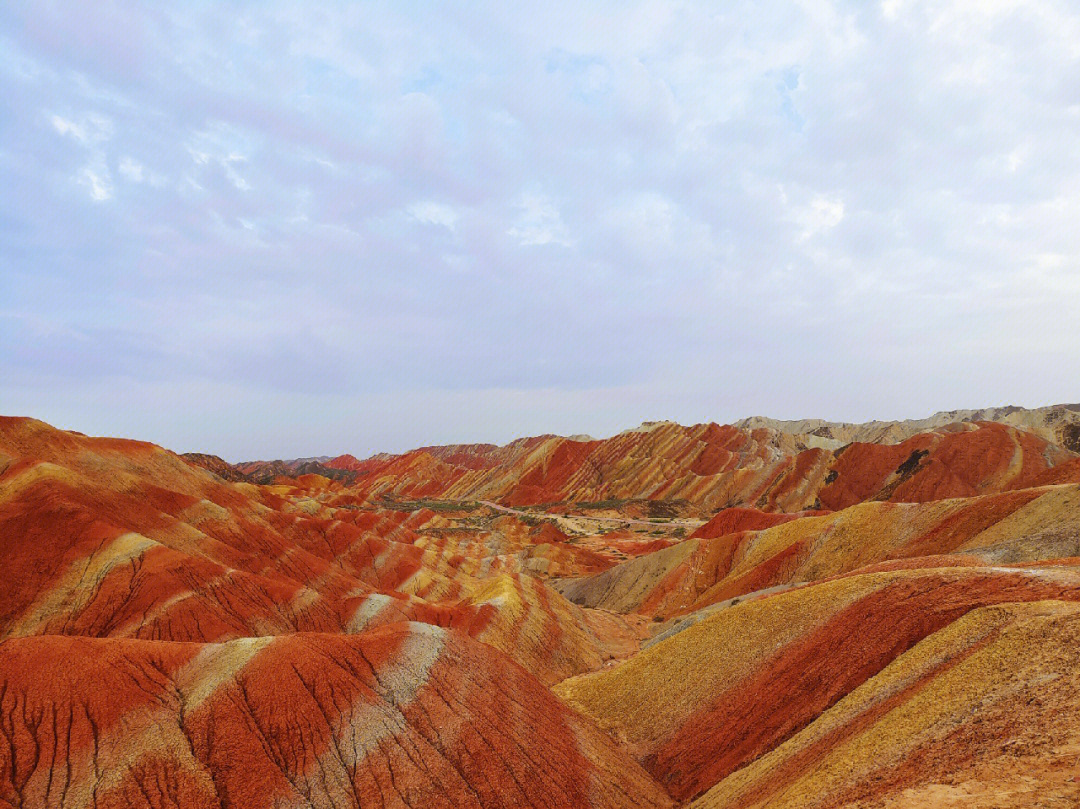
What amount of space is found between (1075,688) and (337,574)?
41.1 meters

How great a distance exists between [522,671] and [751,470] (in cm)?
9971

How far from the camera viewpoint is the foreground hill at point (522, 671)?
1166cm

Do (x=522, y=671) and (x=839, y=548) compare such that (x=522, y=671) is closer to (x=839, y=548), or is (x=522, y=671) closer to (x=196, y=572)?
(x=196, y=572)

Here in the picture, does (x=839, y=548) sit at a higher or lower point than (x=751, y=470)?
lower

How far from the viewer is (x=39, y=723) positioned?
13.7m

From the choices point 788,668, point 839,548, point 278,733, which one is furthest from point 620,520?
point 278,733

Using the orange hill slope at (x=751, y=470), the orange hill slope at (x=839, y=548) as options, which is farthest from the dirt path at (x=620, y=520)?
the orange hill slope at (x=839, y=548)

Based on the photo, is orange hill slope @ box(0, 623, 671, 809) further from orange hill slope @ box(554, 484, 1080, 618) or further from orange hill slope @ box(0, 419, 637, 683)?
orange hill slope @ box(554, 484, 1080, 618)

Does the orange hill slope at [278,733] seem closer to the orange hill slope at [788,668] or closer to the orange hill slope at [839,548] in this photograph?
the orange hill slope at [788,668]

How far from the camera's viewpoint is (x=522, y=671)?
853 inches

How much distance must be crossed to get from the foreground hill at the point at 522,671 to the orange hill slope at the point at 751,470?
43.1 metres

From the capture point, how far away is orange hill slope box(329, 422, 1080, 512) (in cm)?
6981

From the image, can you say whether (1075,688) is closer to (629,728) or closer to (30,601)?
(629,728)

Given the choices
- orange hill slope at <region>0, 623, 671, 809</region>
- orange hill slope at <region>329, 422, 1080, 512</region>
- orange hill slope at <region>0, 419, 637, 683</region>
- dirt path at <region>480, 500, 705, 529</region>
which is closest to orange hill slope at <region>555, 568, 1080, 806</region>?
orange hill slope at <region>0, 623, 671, 809</region>
